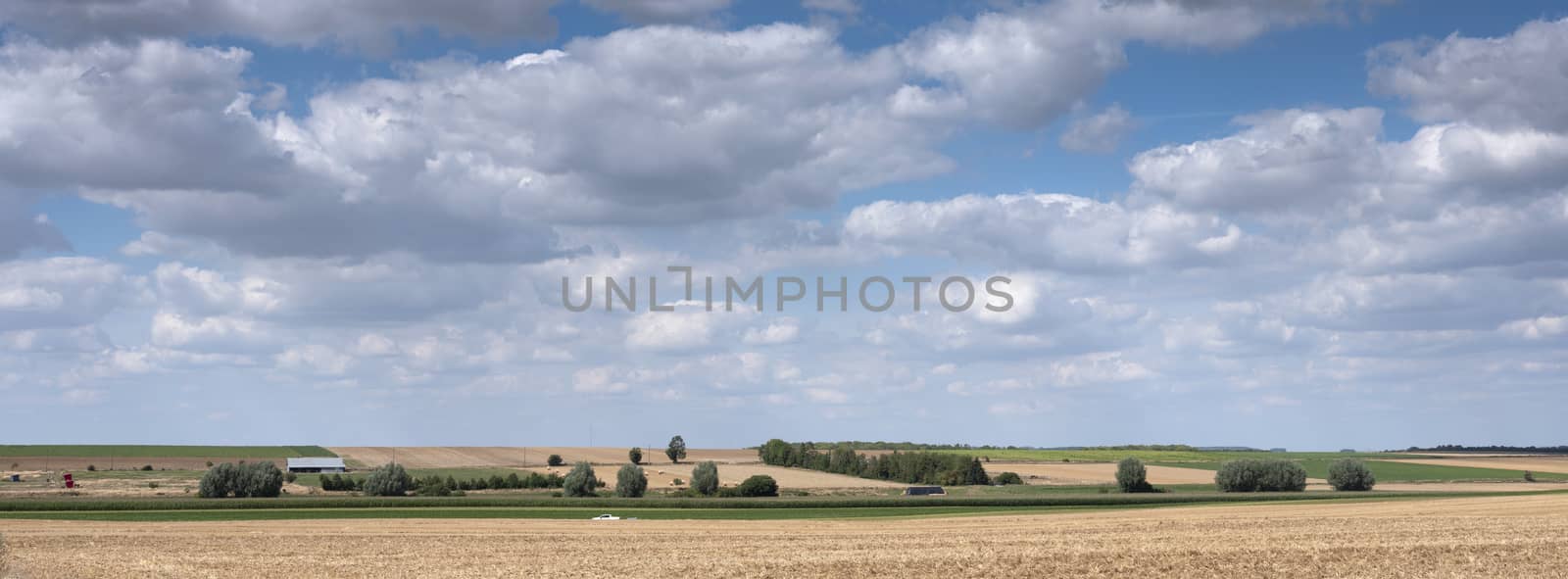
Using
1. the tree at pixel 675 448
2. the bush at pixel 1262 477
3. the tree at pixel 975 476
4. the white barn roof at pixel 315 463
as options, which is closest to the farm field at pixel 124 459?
the white barn roof at pixel 315 463

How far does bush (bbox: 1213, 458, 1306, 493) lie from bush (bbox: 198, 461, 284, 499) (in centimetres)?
8398

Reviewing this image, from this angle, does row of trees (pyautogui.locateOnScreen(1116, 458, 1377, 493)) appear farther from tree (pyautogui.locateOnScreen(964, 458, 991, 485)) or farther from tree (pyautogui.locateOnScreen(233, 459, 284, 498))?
tree (pyautogui.locateOnScreen(233, 459, 284, 498))

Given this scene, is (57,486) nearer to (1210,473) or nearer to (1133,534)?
(1133,534)

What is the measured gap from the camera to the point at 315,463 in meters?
171

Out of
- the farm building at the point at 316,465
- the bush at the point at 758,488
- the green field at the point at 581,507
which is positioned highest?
the farm building at the point at 316,465

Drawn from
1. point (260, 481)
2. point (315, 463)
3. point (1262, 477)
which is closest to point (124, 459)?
point (315, 463)

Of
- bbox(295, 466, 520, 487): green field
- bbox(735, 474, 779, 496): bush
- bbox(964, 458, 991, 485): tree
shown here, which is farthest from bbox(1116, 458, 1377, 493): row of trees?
bbox(295, 466, 520, 487): green field

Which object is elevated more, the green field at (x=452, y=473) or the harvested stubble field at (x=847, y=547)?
the green field at (x=452, y=473)

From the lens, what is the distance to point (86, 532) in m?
58.7

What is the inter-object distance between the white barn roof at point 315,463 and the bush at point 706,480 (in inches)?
2852

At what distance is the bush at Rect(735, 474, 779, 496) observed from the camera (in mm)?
110375

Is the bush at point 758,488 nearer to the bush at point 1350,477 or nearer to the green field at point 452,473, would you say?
the green field at point 452,473

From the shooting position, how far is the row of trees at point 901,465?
140m

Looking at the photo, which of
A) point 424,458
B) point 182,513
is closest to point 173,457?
point 424,458
